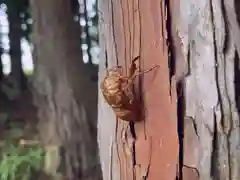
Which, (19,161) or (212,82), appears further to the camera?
(19,161)

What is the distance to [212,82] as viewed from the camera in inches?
17.8

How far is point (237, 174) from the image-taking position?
463mm

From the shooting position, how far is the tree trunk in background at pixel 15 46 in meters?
0.74

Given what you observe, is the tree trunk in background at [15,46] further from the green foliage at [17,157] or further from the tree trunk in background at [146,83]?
the tree trunk in background at [146,83]

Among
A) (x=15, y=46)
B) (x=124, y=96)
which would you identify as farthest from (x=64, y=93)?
(x=124, y=96)

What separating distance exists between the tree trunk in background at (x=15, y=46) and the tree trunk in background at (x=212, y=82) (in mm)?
352

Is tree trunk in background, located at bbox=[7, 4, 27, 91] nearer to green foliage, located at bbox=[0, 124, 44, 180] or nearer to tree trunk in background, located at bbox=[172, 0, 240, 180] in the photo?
green foliage, located at bbox=[0, 124, 44, 180]

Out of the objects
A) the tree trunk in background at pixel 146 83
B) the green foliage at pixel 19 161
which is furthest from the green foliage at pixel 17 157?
the tree trunk in background at pixel 146 83

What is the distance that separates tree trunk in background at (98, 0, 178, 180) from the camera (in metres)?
0.49

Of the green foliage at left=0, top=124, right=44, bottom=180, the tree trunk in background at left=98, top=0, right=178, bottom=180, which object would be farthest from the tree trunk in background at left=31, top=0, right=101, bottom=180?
the tree trunk in background at left=98, top=0, right=178, bottom=180

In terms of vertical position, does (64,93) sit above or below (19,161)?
above

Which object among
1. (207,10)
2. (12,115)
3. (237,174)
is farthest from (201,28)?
(12,115)

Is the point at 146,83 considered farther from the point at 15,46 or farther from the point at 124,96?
the point at 15,46

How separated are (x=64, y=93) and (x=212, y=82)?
41 centimetres
